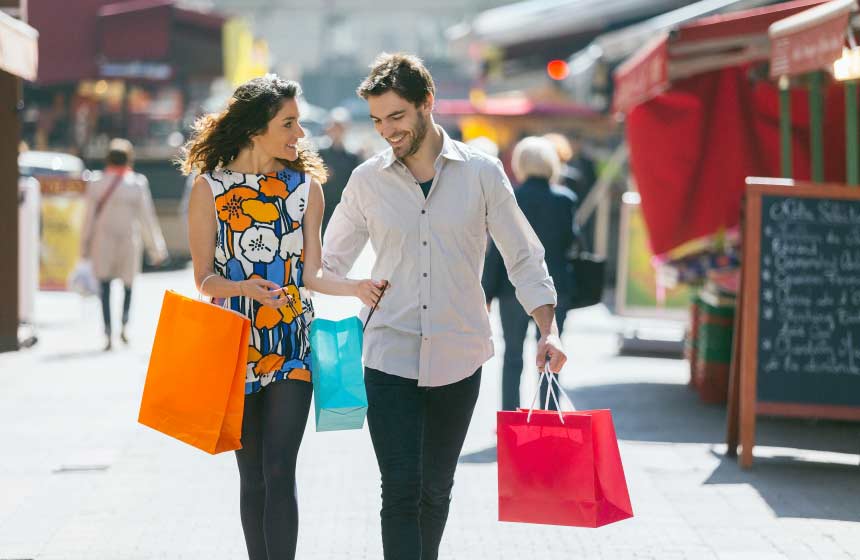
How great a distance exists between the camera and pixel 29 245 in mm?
11875

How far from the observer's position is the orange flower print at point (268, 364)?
Answer: 4.52 m

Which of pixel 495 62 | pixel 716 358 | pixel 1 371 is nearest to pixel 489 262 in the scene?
pixel 716 358

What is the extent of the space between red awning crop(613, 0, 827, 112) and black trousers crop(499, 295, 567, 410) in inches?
78.6

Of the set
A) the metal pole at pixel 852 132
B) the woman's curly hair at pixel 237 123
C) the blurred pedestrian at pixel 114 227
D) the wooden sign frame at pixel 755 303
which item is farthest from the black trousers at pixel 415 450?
the blurred pedestrian at pixel 114 227

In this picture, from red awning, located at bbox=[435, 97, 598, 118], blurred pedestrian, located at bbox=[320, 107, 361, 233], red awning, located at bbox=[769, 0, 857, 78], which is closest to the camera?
red awning, located at bbox=[769, 0, 857, 78]

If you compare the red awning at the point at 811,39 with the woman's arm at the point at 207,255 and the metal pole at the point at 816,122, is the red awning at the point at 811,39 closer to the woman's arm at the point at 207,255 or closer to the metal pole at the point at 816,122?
the metal pole at the point at 816,122

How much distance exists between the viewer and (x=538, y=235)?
833cm

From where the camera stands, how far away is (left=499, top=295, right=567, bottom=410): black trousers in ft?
27.2

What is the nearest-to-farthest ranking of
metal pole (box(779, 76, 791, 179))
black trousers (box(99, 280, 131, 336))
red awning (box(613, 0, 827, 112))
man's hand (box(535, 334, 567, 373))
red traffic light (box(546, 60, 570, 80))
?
man's hand (box(535, 334, 567, 373)), red awning (box(613, 0, 827, 112)), metal pole (box(779, 76, 791, 179)), black trousers (box(99, 280, 131, 336)), red traffic light (box(546, 60, 570, 80))

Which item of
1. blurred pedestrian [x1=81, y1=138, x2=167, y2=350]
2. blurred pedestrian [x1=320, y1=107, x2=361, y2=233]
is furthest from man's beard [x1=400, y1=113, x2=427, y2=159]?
blurred pedestrian [x1=320, y1=107, x2=361, y2=233]

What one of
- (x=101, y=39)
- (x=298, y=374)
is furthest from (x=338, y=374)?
(x=101, y=39)

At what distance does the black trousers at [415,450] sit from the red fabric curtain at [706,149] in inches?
263

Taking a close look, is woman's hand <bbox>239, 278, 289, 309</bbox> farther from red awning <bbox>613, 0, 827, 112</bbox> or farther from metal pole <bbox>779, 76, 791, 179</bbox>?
metal pole <bbox>779, 76, 791, 179</bbox>

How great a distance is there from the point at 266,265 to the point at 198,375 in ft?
1.36
